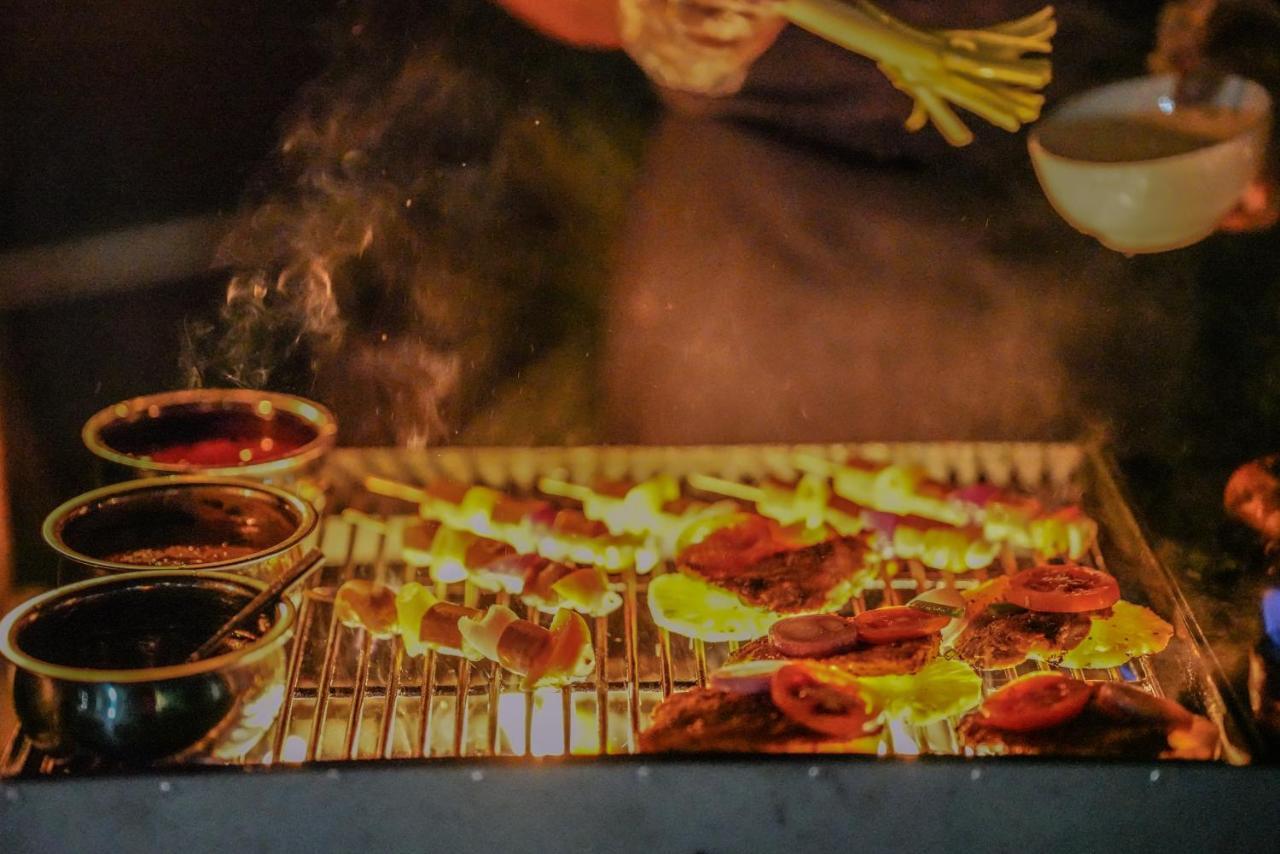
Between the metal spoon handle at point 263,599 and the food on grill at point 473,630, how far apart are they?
0.81 feet

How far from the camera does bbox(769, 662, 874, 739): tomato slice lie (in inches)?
102

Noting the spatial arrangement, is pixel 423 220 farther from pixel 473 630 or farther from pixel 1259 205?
pixel 1259 205

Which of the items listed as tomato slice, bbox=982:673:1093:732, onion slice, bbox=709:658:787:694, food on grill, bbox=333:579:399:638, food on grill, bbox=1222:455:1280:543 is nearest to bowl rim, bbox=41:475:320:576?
food on grill, bbox=333:579:399:638

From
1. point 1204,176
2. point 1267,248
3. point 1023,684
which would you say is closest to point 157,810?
point 1023,684

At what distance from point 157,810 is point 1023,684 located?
1792mm

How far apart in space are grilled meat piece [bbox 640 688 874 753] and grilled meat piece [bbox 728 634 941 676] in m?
0.18

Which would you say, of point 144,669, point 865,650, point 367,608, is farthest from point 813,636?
point 144,669

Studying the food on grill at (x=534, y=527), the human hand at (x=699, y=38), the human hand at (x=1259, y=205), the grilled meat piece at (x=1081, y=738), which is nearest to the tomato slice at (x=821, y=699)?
the grilled meat piece at (x=1081, y=738)

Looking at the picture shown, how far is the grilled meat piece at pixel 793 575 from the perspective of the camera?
3.09 meters

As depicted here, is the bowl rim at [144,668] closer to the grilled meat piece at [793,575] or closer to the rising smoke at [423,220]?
the grilled meat piece at [793,575]

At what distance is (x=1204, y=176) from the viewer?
8.79 feet

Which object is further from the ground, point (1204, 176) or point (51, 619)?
point (1204, 176)

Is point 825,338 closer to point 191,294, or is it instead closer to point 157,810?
point 191,294

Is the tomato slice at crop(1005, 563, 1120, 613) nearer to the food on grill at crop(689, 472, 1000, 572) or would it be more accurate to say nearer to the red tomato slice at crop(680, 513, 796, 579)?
the food on grill at crop(689, 472, 1000, 572)
